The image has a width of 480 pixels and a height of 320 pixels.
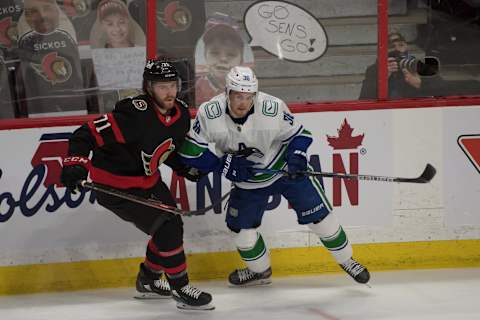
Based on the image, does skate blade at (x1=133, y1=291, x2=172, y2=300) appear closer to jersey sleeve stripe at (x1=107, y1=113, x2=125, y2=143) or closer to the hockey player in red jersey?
the hockey player in red jersey

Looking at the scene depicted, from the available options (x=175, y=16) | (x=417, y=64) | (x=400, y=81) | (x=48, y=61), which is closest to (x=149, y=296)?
(x=48, y=61)

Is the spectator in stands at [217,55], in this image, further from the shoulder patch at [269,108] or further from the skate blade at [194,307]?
the skate blade at [194,307]

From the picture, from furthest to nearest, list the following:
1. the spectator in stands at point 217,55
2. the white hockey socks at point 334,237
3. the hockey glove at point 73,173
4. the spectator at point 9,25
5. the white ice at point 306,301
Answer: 1. the spectator in stands at point 217,55
2. the spectator at point 9,25
3. the white hockey socks at point 334,237
4. the white ice at point 306,301
5. the hockey glove at point 73,173

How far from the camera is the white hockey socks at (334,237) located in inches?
163

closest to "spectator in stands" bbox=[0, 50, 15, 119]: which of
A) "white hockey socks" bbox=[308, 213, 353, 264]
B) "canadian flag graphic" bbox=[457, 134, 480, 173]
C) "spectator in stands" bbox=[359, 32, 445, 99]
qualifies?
"white hockey socks" bbox=[308, 213, 353, 264]

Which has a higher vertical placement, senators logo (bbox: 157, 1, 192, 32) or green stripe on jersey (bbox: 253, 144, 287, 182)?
senators logo (bbox: 157, 1, 192, 32)

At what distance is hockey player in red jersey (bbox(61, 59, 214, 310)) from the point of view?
12.3 feet

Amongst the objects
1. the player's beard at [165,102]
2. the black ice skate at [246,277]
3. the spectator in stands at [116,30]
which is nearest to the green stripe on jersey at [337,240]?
the black ice skate at [246,277]

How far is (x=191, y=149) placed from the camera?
3.96m

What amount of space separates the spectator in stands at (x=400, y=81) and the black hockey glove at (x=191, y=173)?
3.13 ft

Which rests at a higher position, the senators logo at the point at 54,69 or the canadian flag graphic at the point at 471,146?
the senators logo at the point at 54,69

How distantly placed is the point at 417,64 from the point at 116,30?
147 cm

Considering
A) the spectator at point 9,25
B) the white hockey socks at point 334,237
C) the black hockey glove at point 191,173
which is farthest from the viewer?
the spectator at point 9,25

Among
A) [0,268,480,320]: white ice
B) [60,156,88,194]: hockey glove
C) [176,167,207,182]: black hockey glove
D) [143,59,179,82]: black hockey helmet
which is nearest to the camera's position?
[60,156,88,194]: hockey glove
